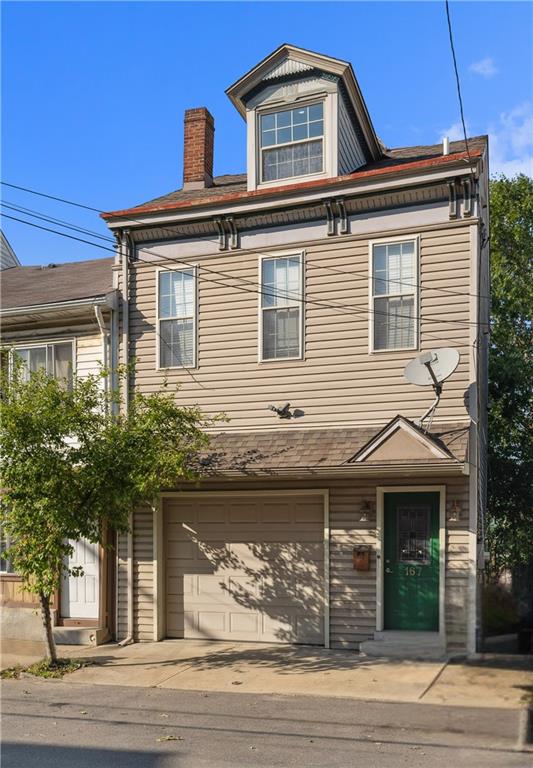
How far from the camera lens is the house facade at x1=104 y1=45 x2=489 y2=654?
11977 millimetres

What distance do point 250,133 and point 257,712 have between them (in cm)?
954

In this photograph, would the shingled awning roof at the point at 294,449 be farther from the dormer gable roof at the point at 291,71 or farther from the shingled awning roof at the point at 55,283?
the dormer gable roof at the point at 291,71

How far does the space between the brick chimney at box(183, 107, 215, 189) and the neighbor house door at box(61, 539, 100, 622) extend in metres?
7.17

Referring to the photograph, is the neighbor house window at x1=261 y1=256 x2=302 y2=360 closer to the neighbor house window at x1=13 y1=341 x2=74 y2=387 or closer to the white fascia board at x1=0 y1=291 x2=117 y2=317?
the white fascia board at x1=0 y1=291 x2=117 y2=317

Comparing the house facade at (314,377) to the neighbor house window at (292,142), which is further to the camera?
the neighbor house window at (292,142)

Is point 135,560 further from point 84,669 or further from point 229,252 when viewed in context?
point 229,252

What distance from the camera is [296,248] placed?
13.3m

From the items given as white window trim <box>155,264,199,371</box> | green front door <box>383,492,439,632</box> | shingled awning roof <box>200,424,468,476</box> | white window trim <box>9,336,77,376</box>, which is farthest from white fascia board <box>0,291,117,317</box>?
green front door <box>383,492,439,632</box>

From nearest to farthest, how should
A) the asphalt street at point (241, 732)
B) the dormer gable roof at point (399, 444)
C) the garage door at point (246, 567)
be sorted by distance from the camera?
the asphalt street at point (241, 732), the dormer gable roof at point (399, 444), the garage door at point (246, 567)

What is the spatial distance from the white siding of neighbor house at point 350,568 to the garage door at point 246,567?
0.26 metres

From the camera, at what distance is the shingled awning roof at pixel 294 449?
1170 cm

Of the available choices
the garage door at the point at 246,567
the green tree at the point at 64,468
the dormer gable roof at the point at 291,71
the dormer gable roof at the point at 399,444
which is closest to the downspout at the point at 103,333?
the green tree at the point at 64,468

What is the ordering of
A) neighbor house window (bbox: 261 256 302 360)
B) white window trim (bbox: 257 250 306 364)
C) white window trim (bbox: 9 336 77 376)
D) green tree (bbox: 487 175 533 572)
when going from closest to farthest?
white window trim (bbox: 257 250 306 364) → neighbor house window (bbox: 261 256 302 360) → white window trim (bbox: 9 336 77 376) → green tree (bbox: 487 175 533 572)

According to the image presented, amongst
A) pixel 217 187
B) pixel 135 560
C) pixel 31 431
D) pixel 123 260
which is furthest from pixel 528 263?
pixel 31 431
